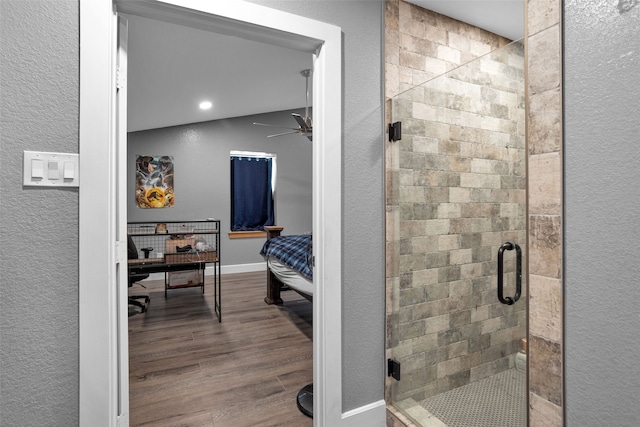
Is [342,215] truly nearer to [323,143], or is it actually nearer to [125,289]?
[323,143]

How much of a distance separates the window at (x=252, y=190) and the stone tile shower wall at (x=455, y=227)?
4.72m

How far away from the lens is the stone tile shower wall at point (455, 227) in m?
1.59

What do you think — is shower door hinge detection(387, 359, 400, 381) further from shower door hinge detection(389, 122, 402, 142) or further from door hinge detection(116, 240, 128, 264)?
door hinge detection(116, 240, 128, 264)

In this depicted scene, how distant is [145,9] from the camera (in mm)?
1393

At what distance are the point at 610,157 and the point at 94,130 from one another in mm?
1697

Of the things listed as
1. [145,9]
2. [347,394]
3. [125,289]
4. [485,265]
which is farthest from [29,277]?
[485,265]

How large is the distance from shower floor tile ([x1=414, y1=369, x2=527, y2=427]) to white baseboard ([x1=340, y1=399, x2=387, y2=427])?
22 cm

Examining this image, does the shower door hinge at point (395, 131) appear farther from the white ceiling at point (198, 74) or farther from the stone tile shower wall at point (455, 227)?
the white ceiling at point (198, 74)

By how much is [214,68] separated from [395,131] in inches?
92.8

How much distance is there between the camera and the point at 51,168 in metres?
1.23

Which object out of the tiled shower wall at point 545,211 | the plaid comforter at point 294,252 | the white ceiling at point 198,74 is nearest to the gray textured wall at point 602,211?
the tiled shower wall at point 545,211

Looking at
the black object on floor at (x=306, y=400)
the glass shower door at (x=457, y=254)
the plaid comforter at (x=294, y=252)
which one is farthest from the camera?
the plaid comforter at (x=294, y=252)

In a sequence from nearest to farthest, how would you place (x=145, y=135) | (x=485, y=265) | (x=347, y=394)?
(x=485, y=265) < (x=347, y=394) < (x=145, y=135)

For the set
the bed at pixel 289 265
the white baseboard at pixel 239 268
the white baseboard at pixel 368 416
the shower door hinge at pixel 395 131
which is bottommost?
the white baseboard at pixel 368 416
